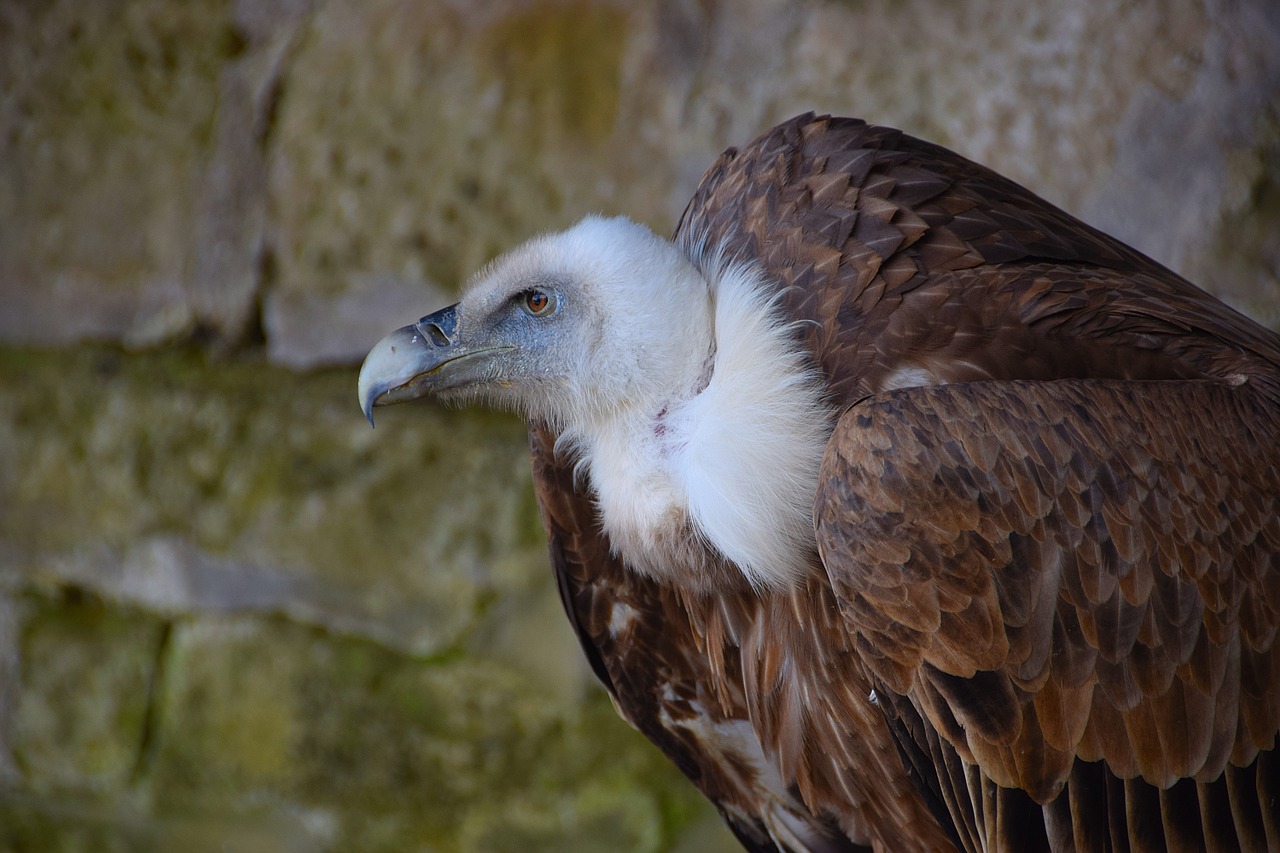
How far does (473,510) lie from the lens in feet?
7.37

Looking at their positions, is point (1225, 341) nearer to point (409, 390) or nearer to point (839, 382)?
point (839, 382)

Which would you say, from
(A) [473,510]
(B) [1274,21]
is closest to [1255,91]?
(B) [1274,21]

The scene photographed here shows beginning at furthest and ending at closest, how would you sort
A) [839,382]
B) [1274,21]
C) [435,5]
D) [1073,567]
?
[435,5]
[1274,21]
[839,382]
[1073,567]

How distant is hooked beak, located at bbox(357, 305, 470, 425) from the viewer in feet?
4.13

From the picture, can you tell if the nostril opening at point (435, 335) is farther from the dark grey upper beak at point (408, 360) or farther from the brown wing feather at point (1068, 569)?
the brown wing feather at point (1068, 569)

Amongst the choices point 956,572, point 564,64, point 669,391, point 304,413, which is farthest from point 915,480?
point 304,413

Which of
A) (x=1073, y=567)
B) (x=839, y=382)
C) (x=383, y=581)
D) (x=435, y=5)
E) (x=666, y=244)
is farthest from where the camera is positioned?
(x=383, y=581)

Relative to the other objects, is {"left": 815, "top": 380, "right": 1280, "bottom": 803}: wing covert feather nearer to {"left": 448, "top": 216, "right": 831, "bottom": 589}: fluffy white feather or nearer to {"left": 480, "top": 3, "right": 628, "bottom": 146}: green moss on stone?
{"left": 448, "top": 216, "right": 831, "bottom": 589}: fluffy white feather

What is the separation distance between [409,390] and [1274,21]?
133cm

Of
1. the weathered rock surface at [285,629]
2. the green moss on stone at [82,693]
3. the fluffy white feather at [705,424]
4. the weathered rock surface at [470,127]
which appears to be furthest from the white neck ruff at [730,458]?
the green moss on stone at [82,693]

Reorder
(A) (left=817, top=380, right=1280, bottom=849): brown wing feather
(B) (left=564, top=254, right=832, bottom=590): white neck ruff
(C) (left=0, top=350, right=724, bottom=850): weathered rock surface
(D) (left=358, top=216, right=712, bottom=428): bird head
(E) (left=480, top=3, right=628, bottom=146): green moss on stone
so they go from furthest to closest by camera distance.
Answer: (C) (left=0, top=350, right=724, bottom=850): weathered rock surface, (E) (left=480, top=3, right=628, bottom=146): green moss on stone, (D) (left=358, top=216, right=712, bottom=428): bird head, (B) (left=564, top=254, right=832, bottom=590): white neck ruff, (A) (left=817, top=380, right=1280, bottom=849): brown wing feather

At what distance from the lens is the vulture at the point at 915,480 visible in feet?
3.23

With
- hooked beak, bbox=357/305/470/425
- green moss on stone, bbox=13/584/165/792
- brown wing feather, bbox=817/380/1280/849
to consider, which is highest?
hooked beak, bbox=357/305/470/425

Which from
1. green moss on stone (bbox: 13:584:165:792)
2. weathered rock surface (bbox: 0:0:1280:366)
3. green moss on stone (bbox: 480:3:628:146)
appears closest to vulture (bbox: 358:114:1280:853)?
weathered rock surface (bbox: 0:0:1280:366)
